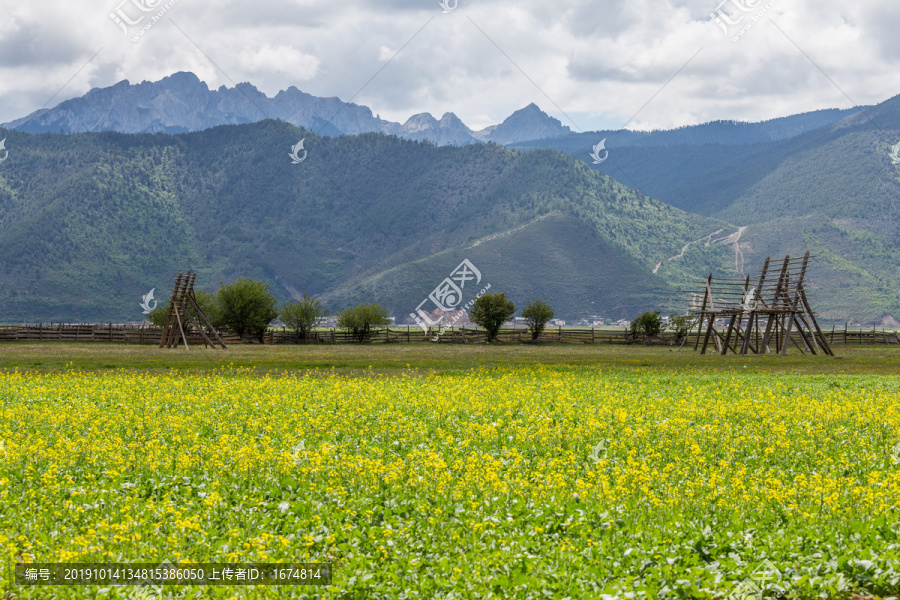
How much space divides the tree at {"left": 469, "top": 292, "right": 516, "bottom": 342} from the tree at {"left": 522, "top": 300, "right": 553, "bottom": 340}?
9.75 ft

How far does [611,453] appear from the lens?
1448cm

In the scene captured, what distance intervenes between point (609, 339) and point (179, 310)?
164 feet

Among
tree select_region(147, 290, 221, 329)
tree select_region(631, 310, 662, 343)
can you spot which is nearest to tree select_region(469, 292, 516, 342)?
tree select_region(631, 310, 662, 343)

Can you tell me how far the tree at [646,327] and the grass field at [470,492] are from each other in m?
62.8

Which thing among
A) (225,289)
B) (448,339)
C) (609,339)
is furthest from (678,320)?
(225,289)

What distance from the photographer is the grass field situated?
27.8 feet

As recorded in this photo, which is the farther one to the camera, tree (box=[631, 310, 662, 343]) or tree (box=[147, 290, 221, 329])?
Answer: tree (box=[631, 310, 662, 343])

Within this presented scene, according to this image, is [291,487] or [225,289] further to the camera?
[225,289]

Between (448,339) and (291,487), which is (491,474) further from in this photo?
(448,339)

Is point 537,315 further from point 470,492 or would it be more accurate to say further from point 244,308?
point 470,492

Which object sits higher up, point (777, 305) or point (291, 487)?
point (777, 305)

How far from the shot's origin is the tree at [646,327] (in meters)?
83.8

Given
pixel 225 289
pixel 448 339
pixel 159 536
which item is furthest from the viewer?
pixel 448 339

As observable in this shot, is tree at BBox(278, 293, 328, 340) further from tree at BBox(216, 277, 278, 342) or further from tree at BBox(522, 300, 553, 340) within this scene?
tree at BBox(522, 300, 553, 340)
